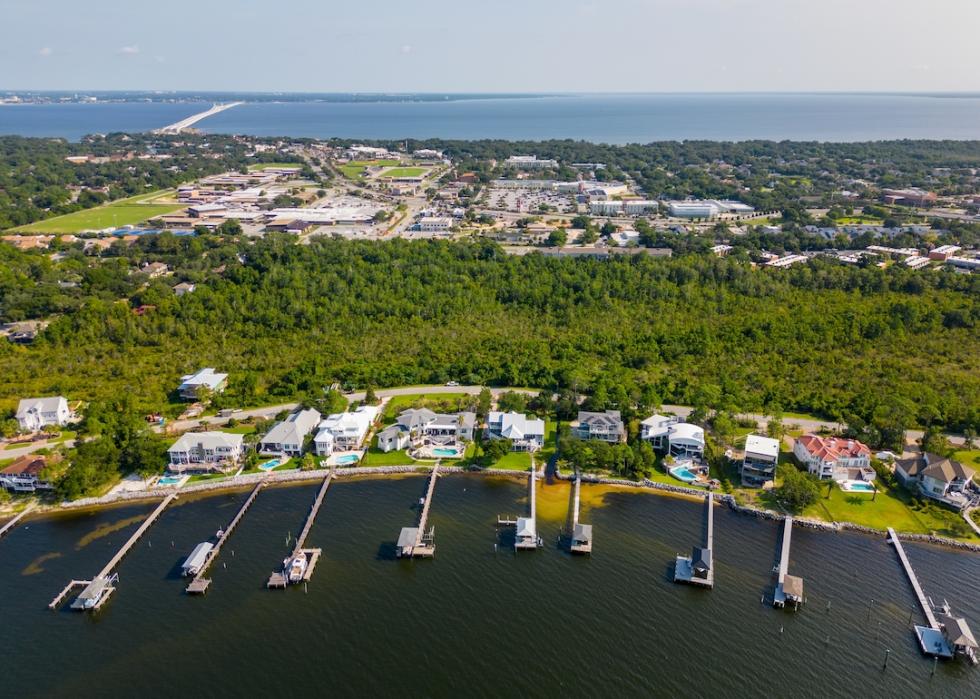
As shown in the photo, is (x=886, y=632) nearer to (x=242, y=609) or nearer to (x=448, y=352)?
(x=242, y=609)

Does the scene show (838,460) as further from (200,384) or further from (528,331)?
(200,384)

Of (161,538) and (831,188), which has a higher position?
(831,188)

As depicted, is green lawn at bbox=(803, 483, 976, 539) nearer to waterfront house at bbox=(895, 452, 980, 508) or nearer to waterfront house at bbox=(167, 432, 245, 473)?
waterfront house at bbox=(895, 452, 980, 508)

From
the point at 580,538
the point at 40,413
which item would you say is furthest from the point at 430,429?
the point at 40,413

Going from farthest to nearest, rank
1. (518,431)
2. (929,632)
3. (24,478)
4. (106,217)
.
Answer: (106,217), (518,431), (24,478), (929,632)

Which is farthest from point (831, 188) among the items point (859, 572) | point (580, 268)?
point (859, 572)

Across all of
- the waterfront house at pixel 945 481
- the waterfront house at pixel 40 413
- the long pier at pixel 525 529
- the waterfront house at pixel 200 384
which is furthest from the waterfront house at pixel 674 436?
the waterfront house at pixel 40 413

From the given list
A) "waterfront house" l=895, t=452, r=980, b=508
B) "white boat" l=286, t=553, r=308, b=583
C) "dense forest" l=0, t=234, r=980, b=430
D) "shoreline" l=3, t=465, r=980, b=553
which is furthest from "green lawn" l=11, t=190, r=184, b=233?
"waterfront house" l=895, t=452, r=980, b=508
